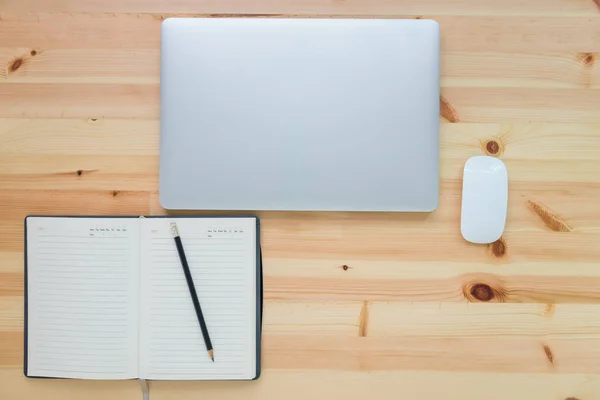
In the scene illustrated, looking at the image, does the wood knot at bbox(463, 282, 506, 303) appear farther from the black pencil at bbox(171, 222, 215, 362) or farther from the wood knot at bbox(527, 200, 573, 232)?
the black pencil at bbox(171, 222, 215, 362)

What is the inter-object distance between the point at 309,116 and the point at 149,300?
38cm

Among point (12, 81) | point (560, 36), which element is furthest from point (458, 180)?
point (12, 81)

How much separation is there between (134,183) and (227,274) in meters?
0.21

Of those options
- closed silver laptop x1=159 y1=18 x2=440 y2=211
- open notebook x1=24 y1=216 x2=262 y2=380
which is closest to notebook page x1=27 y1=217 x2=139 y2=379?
open notebook x1=24 y1=216 x2=262 y2=380

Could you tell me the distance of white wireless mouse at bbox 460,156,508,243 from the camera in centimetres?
69

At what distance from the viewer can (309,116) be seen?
2.26 feet

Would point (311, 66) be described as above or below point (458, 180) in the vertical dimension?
above

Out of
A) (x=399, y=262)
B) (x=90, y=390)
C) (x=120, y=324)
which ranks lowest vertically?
(x=90, y=390)

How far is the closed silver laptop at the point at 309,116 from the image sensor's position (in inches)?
27.1

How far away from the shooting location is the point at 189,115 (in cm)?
69

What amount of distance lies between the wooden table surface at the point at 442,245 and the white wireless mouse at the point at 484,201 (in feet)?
0.07

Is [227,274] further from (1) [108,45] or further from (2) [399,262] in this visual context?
(1) [108,45]

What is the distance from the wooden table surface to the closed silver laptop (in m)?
0.05

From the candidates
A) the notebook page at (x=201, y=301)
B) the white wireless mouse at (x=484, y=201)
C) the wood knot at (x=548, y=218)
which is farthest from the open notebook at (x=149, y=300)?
the wood knot at (x=548, y=218)
